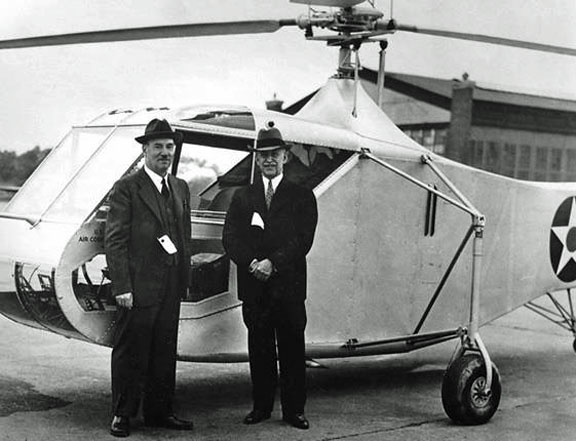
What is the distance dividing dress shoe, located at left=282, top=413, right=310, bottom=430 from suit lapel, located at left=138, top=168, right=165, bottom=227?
1.60 m

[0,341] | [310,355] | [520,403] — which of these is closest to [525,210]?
[520,403]

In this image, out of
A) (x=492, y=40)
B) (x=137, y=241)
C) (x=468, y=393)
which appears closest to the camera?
(x=137, y=241)

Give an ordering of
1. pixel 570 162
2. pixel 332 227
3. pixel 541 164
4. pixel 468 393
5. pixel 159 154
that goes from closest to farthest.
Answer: pixel 159 154 < pixel 468 393 < pixel 332 227 < pixel 541 164 < pixel 570 162

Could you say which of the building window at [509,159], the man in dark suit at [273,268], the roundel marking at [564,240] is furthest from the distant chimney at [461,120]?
the man in dark suit at [273,268]

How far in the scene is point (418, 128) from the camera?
32281 mm

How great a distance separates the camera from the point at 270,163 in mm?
6172

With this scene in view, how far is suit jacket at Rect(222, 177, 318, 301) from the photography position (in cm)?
604

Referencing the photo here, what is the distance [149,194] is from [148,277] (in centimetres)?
54

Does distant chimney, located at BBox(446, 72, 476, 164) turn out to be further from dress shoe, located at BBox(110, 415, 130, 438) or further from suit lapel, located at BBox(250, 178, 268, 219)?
dress shoe, located at BBox(110, 415, 130, 438)

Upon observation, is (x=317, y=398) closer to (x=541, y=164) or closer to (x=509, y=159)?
(x=509, y=159)

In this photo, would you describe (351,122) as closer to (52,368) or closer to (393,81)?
(52,368)

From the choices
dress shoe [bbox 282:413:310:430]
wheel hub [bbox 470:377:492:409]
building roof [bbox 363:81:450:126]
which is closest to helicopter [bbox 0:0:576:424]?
wheel hub [bbox 470:377:492:409]

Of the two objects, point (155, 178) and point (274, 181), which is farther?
point (274, 181)

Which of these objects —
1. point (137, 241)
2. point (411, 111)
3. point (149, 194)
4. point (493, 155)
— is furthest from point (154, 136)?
point (411, 111)
